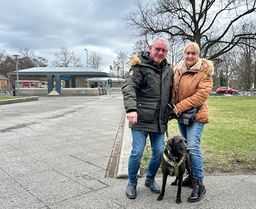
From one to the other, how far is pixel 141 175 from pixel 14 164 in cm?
231

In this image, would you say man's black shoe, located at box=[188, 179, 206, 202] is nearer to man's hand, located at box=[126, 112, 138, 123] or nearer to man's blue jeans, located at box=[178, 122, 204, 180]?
man's blue jeans, located at box=[178, 122, 204, 180]

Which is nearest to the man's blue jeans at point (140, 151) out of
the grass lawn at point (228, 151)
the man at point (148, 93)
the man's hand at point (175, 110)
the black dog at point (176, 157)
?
the man at point (148, 93)

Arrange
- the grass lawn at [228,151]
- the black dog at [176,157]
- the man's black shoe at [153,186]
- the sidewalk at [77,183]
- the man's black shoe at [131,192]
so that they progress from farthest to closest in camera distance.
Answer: the grass lawn at [228,151], the man's black shoe at [153,186], the man's black shoe at [131,192], the sidewalk at [77,183], the black dog at [176,157]

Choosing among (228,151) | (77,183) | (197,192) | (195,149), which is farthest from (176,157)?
(228,151)

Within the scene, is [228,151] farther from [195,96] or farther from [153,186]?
[195,96]

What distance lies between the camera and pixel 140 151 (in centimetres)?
275

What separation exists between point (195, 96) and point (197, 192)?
1.19 metres

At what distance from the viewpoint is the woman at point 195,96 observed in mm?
2713

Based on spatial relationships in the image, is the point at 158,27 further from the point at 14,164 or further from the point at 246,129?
the point at 14,164

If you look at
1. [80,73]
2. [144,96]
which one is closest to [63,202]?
[144,96]

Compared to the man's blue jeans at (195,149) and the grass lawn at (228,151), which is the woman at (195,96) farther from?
the grass lawn at (228,151)

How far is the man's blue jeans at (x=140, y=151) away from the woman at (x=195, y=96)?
1.27 feet

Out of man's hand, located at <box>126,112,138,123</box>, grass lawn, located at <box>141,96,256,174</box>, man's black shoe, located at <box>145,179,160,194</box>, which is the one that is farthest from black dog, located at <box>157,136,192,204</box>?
grass lawn, located at <box>141,96,256,174</box>

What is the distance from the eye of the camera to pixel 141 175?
11.4ft
